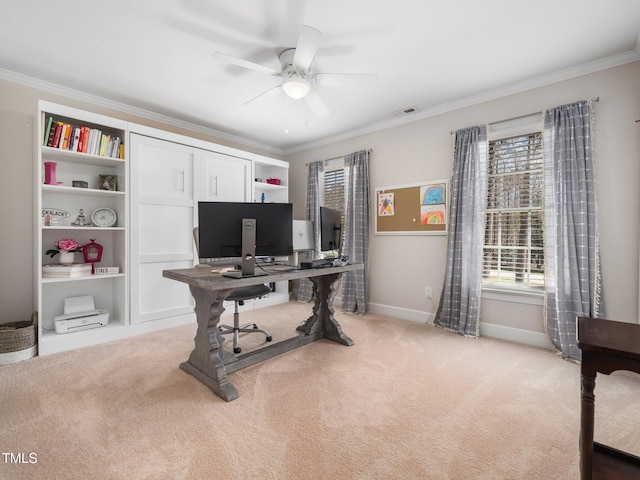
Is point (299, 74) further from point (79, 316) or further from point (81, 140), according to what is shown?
point (79, 316)

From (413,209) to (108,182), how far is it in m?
3.53

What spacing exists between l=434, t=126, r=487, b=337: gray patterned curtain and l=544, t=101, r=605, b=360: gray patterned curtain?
56cm

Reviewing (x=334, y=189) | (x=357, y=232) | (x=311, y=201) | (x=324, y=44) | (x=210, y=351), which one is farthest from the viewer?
(x=311, y=201)

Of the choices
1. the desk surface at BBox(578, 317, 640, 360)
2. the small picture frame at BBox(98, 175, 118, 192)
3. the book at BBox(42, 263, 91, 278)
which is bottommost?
the desk surface at BBox(578, 317, 640, 360)

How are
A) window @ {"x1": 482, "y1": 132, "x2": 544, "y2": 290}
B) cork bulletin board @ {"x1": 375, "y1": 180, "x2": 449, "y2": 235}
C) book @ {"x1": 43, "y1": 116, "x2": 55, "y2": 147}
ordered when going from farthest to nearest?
cork bulletin board @ {"x1": 375, "y1": 180, "x2": 449, "y2": 235} < window @ {"x1": 482, "y1": 132, "x2": 544, "y2": 290} < book @ {"x1": 43, "y1": 116, "x2": 55, "y2": 147}

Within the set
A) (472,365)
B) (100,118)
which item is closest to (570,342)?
(472,365)

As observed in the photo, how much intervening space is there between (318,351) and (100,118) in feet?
10.2

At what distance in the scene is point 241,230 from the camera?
2119 millimetres

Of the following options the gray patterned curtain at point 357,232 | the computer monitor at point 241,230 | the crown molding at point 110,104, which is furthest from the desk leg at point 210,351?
the crown molding at point 110,104

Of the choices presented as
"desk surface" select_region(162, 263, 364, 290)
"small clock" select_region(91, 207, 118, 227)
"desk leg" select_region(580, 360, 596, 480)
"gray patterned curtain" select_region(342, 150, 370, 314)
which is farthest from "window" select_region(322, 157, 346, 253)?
"desk leg" select_region(580, 360, 596, 480)

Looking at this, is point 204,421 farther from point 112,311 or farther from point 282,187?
point 282,187

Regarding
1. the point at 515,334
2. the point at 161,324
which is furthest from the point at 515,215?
the point at 161,324

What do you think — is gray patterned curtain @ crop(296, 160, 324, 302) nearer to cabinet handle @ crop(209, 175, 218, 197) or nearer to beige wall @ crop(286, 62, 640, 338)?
beige wall @ crop(286, 62, 640, 338)

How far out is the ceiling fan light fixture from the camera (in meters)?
2.44
